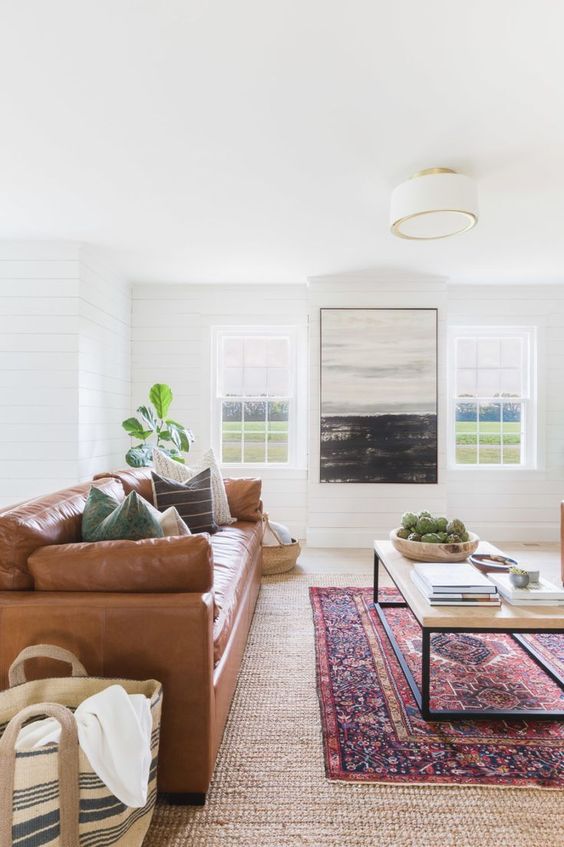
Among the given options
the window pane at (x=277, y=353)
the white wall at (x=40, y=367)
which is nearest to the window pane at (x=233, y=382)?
the window pane at (x=277, y=353)

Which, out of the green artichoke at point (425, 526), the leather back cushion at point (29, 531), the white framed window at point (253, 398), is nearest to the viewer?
the leather back cushion at point (29, 531)

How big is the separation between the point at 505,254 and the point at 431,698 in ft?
11.7

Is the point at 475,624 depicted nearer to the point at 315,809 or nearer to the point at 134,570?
the point at 315,809

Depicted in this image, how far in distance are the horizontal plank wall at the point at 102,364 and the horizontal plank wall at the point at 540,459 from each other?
3.37 metres

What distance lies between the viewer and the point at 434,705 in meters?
2.13

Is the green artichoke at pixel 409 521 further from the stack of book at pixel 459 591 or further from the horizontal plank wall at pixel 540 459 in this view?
the horizontal plank wall at pixel 540 459

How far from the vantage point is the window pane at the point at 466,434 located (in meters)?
5.37

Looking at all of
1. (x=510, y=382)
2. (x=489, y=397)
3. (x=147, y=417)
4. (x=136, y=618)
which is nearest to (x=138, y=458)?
(x=147, y=417)

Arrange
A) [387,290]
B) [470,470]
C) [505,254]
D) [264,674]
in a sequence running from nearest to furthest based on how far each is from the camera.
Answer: [264,674] < [505,254] < [387,290] < [470,470]

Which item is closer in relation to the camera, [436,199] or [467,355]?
[436,199]

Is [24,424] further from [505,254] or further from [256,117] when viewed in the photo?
[505,254]

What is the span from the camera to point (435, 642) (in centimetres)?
272

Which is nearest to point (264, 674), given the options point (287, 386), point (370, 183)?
point (370, 183)

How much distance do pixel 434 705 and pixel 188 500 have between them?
5.66 ft
